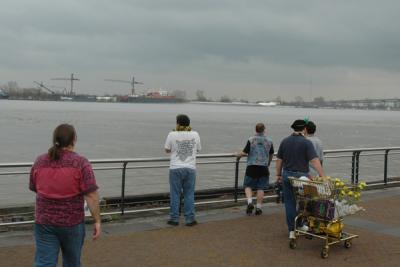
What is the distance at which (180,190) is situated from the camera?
868cm

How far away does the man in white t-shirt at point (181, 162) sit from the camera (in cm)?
850

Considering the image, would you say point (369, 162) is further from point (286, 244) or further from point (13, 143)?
point (13, 143)

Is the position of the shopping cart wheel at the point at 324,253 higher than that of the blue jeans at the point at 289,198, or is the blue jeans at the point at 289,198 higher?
the blue jeans at the point at 289,198

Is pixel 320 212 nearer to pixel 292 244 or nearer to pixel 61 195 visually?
pixel 292 244

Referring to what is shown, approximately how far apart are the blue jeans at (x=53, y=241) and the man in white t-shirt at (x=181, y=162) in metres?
3.83

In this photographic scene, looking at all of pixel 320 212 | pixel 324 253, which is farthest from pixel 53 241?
pixel 320 212

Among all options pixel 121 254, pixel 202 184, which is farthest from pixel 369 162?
pixel 121 254

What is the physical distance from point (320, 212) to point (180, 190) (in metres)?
2.37

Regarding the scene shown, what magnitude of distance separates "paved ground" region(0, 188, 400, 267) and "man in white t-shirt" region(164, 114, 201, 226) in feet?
0.83

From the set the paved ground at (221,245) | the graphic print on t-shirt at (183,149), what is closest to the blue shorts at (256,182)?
the paved ground at (221,245)

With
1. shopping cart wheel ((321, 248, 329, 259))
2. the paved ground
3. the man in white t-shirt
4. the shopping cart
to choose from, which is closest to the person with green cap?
the shopping cart

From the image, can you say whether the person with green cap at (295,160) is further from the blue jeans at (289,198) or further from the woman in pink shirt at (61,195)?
the woman in pink shirt at (61,195)

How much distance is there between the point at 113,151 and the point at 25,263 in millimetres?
32109

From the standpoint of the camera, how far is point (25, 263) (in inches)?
244
